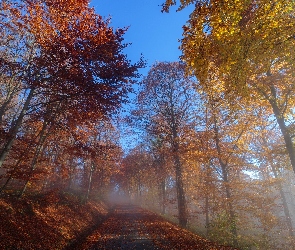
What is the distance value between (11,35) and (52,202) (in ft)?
39.6

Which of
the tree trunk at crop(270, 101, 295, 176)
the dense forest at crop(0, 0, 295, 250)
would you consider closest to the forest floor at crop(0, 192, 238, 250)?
the dense forest at crop(0, 0, 295, 250)

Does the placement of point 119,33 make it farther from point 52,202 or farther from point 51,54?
point 52,202

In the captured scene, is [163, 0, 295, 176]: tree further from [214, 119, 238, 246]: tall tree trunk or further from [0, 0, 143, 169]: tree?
[214, 119, 238, 246]: tall tree trunk

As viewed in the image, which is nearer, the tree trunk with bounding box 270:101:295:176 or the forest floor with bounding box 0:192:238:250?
the forest floor with bounding box 0:192:238:250

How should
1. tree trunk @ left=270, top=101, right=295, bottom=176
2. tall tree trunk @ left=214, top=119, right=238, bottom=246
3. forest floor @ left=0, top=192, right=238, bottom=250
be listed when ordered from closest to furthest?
forest floor @ left=0, top=192, right=238, bottom=250 → tree trunk @ left=270, top=101, right=295, bottom=176 → tall tree trunk @ left=214, top=119, right=238, bottom=246

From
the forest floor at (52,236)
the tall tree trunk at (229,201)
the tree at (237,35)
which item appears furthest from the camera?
the tall tree trunk at (229,201)

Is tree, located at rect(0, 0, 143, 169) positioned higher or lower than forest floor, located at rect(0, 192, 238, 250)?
higher

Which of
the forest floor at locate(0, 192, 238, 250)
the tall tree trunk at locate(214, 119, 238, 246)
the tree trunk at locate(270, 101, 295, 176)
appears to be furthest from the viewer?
the tall tree trunk at locate(214, 119, 238, 246)

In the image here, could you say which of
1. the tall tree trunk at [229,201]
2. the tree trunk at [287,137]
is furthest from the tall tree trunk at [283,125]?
the tall tree trunk at [229,201]

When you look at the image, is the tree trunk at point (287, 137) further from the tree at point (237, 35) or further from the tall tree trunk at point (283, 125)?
the tree at point (237, 35)

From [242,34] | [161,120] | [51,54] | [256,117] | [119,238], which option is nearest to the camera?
[242,34]

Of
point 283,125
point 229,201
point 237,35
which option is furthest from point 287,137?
point 237,35

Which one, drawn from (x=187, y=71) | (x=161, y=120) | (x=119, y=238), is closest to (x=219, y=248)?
(x=119, y=238)

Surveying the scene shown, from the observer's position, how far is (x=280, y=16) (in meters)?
5.45
